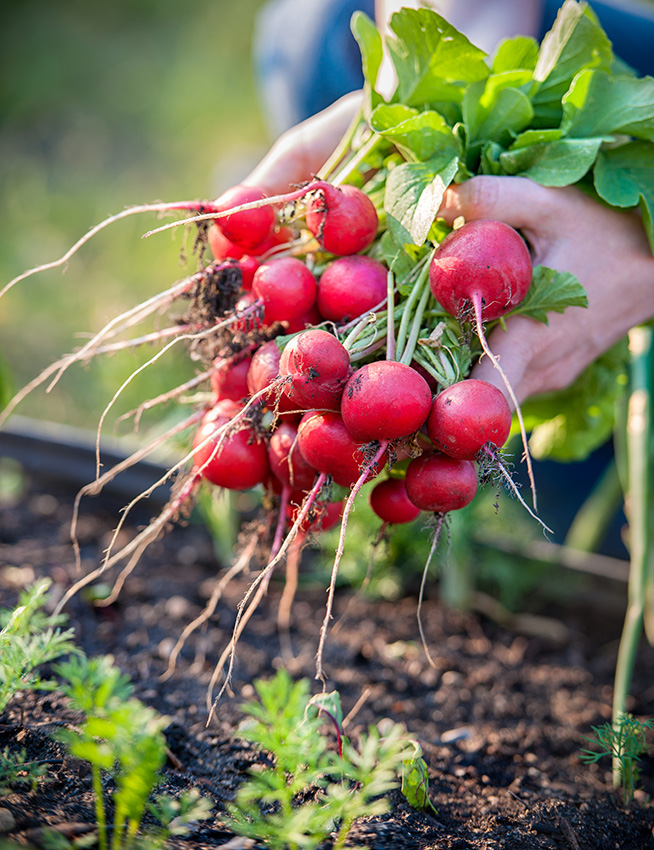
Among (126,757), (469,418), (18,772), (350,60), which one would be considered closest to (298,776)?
(126,757)

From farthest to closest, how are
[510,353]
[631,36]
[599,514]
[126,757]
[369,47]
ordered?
[631,36], [599,514], [369,47], [510,353], [126,757]

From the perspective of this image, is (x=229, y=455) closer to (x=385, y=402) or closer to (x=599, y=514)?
(x=385, y=402)

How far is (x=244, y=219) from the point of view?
3.63ft

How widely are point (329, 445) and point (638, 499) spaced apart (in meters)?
0.81

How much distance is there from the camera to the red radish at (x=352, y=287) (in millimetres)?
1048

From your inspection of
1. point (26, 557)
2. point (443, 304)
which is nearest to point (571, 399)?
point (443, 304)

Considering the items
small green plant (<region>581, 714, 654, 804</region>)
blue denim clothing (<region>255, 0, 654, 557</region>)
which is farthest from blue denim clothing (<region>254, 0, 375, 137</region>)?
small green plant (<region>581, 714, 654, 804</region>)

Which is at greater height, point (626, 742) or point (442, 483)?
point (442, 483)

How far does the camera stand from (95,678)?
33.0 inches

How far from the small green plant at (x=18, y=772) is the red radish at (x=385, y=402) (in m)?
0.59

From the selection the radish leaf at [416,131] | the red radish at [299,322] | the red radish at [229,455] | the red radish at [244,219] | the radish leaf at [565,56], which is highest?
the radish leaf at [565,56]

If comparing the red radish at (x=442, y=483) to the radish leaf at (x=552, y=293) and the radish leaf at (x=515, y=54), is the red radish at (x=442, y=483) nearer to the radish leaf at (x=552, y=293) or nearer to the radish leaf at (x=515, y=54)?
the radish leaf at (x=552, y=293)

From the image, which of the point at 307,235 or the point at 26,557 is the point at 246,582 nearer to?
the point at 26,557

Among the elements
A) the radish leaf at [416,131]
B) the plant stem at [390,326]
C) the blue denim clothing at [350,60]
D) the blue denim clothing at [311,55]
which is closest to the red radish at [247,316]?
the plant stem at [390,326]
